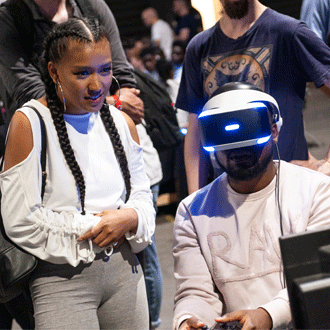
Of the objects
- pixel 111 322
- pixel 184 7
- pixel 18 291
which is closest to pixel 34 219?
pixel 18 291

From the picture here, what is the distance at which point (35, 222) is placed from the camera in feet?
5.98

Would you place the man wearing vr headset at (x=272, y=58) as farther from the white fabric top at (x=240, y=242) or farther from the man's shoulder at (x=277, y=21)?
the white fabric top at (x=240, y=242)

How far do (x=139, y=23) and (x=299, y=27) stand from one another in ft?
38.6

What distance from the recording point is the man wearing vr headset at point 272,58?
2232 millimetres

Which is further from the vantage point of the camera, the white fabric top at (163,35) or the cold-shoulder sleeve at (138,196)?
the white fabric top at (163,35)

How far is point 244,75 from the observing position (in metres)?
2.32

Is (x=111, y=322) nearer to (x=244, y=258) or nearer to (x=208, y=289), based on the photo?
(x=208, y=289)

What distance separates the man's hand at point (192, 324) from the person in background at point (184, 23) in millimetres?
7983

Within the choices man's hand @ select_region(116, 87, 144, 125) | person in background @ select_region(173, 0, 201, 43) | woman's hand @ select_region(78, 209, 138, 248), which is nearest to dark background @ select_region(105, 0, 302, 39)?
person in background @ select_region(173, 0, 201, 43)

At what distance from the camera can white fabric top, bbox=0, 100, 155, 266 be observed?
1830 mm

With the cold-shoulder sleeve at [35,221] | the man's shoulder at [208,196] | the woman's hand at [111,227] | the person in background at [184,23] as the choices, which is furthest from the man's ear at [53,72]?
the person in background at [184,23]

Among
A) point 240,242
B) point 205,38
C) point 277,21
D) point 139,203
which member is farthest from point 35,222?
point 277,21

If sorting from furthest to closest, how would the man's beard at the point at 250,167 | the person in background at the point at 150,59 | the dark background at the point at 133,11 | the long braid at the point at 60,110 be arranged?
1. the dark background at the point at 133,11
2. the person in background at the point at 150,59
3. the long braid at the point at 60,110
4. the man's beard at the point at 250,167

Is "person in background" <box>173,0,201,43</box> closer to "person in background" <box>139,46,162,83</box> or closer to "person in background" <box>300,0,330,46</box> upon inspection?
"person in background" <box>139,46,162,83</box>
